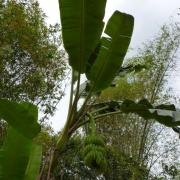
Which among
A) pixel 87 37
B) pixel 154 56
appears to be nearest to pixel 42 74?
pixel 154 56

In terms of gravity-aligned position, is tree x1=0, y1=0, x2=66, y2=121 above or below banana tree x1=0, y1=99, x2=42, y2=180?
above

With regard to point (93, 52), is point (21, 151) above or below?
below

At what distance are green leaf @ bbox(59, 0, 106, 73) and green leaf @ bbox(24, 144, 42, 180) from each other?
653mm

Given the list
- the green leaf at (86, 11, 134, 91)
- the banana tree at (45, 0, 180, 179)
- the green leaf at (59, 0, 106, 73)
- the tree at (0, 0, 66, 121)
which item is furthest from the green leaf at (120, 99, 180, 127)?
the tree at (0, 0, 66, 121)

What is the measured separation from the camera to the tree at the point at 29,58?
8.30 meters

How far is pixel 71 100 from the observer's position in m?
3.24

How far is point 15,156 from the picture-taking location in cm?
312

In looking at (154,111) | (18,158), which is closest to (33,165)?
(18,158)

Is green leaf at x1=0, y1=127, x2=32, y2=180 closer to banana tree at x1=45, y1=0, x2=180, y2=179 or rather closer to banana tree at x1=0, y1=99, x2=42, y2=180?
banana tree at x1=0, y1=99, x2=42, y2=180

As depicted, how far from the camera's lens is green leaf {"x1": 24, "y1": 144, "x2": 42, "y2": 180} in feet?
10.2

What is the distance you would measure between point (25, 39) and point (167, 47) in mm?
2907

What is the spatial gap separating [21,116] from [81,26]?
76 centimetres

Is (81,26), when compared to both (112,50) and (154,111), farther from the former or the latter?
(154,111)

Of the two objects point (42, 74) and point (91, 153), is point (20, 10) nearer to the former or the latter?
point (42, 74)
